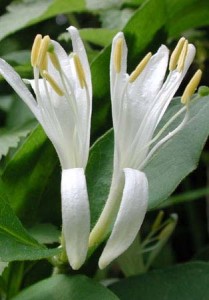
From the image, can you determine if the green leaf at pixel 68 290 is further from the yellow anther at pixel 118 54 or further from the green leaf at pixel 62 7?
the green leaf at pixel 62 7

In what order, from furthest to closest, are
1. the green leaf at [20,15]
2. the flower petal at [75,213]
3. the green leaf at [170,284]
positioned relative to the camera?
the green leaf at [20,15]
the green leaf at [170,284]
the flower petal at [75,213]

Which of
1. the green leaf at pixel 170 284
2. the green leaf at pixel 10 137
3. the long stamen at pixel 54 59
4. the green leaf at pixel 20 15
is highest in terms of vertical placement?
the long stamen at pixel 54 59

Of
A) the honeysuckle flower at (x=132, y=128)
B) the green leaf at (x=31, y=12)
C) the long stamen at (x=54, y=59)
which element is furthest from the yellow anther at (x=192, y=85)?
the green leaf at (x=31, y=12)

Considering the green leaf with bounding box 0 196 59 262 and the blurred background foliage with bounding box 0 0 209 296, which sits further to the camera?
the blurred background foliage with bounding box 0 0 209 296

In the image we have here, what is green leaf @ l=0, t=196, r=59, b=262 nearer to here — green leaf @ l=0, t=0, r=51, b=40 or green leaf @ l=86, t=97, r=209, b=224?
green leaf @ l=86, t=97, r=209, b=224

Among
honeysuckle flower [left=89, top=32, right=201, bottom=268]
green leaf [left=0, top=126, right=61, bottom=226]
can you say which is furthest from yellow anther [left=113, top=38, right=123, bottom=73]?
green leaf [left=0, top=126, right=61, bottom=226]

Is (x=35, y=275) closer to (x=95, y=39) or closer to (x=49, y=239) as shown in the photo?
(x=49, y=239)

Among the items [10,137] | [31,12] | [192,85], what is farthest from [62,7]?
[192,85]

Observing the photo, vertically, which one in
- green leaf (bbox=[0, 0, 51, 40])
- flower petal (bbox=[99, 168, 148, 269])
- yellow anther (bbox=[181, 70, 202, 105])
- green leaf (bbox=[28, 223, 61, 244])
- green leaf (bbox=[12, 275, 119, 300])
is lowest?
green leaf (bbox=[28, 223, 61, 244])
